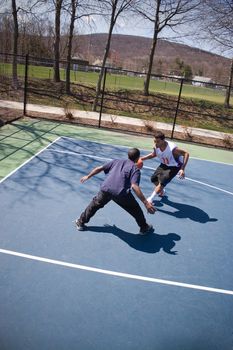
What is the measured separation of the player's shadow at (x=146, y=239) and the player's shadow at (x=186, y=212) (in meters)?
0.89

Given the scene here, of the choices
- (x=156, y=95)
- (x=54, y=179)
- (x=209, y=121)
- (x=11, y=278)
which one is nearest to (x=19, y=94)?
(x=156, y=95)

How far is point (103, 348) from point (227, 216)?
439cm

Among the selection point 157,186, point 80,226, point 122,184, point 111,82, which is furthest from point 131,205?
point 111,82

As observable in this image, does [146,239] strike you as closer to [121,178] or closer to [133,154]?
[121,178]

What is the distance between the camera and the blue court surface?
3762mm

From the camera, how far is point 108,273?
15.5ft

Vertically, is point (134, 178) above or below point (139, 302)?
above

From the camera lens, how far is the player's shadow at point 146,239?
555 cm

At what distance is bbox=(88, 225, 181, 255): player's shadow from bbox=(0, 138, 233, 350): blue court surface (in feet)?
0.06

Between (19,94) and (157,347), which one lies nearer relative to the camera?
(157,347)

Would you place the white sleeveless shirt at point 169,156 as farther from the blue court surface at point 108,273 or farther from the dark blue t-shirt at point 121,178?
the dark blue t-shirt at point 121,178

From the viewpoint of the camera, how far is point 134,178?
5.26 metres

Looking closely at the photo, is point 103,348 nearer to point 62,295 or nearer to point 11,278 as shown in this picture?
point 62,295

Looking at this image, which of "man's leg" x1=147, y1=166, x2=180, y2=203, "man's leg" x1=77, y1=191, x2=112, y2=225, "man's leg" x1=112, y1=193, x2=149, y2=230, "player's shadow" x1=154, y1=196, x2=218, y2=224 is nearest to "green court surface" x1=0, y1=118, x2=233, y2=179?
"man's leg" x1=77, y1=191, x2=112, y2=225
